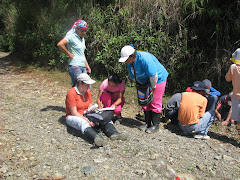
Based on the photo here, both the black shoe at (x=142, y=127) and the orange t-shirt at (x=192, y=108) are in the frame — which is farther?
the black shoe at (x=142, y=127)

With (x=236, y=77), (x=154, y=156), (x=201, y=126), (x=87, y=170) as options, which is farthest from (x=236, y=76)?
(x=87, y=170)

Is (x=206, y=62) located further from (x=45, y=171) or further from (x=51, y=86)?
(x=45, y=171)

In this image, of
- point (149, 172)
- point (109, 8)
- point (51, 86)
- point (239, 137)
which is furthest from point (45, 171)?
point (109, 8)

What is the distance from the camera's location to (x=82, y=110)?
3881mm

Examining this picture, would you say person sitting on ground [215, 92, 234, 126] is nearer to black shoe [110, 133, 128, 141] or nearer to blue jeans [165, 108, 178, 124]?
blue jeans [165, 108, 178, 124]

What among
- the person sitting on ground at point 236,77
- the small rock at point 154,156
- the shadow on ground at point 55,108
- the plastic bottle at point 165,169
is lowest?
the shadow on ground at point 55,108

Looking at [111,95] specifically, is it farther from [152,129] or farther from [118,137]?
[118,137]

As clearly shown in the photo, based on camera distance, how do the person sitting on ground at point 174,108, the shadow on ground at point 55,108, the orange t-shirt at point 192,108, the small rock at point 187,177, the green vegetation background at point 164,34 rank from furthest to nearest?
the green vegetation background at point 164,34, the shadow on ground at point 55,108, the person sitting on ground at point 174,108, the orange t-shirt at point 192,108, the small rock at point 187,177

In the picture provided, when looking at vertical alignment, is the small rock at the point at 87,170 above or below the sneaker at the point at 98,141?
below

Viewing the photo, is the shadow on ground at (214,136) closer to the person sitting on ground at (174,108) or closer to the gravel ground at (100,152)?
the gravel ground at (100,152)

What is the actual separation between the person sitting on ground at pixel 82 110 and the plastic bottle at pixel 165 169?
73 centimetres

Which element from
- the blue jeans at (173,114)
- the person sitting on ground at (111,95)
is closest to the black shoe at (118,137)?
the person sitting on ground at (111,95)

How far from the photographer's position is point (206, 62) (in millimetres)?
6254

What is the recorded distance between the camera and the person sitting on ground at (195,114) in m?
3.97
